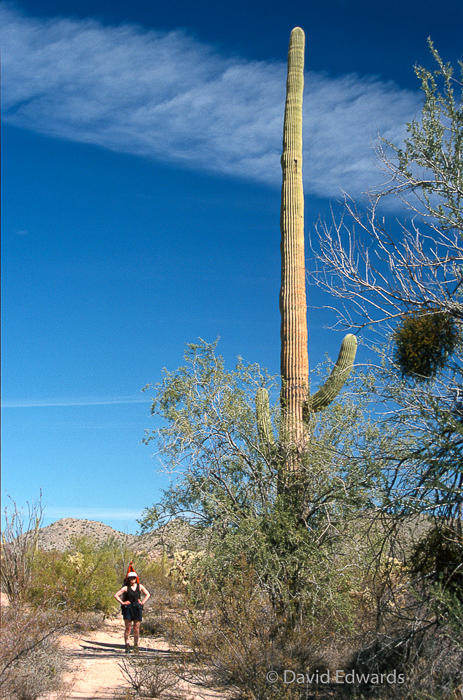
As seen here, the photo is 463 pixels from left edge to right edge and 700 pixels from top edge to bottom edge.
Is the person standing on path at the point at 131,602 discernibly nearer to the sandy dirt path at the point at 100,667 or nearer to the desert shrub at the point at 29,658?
the sandy dirt path at the point at 100,667

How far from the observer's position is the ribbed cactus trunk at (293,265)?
40.3 ft

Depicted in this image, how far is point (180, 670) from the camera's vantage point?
722 cm

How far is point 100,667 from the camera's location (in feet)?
35.9

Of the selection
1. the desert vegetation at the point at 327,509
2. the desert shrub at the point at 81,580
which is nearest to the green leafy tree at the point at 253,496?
the desert vegetation at the point at 327,509

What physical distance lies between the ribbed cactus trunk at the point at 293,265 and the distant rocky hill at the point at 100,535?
269 centimetres

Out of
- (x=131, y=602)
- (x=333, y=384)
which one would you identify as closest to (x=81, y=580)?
(x=131, y=602)

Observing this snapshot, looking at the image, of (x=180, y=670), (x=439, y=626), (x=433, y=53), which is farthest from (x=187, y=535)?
(x=433, y=53)

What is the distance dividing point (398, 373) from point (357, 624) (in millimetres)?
5213

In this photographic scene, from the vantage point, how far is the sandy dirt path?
858 cm

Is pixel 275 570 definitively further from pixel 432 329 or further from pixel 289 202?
pixel 289 202

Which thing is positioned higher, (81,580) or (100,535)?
(81,580)

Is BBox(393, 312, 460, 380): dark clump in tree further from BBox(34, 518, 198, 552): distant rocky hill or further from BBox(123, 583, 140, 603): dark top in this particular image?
BBox(123, 583, 140, 603): dark top

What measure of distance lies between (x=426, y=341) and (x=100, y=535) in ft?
126

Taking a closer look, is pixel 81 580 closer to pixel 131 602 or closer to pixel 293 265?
pixel 131 602
